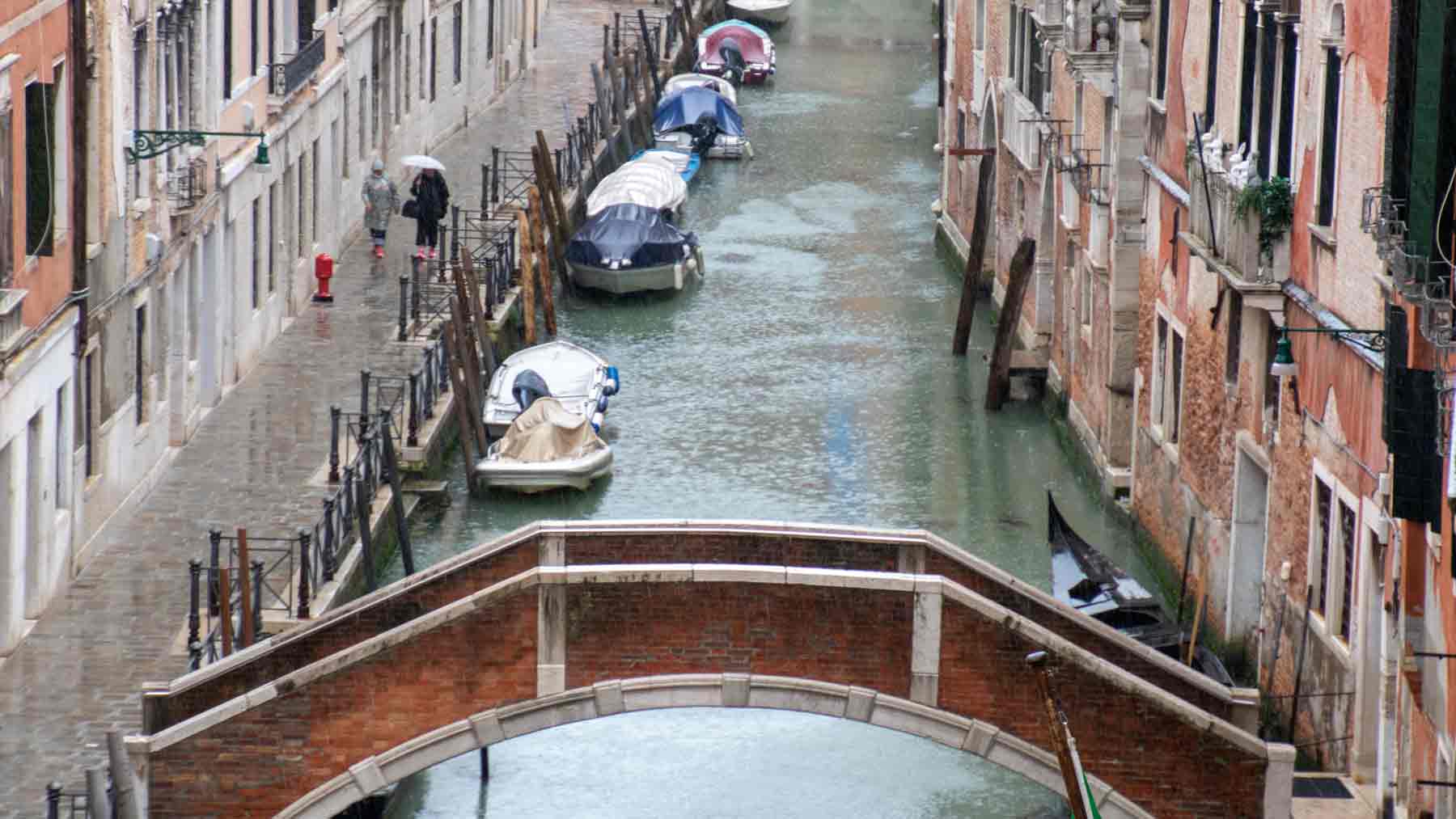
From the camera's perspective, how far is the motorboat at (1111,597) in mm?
Result: 21891

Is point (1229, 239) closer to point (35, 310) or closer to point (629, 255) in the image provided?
point (35, 310)

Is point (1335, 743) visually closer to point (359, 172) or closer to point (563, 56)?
point (359, 172)

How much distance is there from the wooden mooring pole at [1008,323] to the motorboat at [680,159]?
1210cm

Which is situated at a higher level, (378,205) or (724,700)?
(378,205)

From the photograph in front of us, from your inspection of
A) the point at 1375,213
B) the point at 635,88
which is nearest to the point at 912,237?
the point at 635,88

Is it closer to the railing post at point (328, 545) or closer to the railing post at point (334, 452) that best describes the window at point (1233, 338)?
the railing post at point (328, 545)

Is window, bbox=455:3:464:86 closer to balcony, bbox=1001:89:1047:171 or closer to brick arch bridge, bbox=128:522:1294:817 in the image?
balcony, bbox=1001:89:1047:171

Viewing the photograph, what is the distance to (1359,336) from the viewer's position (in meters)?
18.8

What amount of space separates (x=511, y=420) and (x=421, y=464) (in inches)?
91.3

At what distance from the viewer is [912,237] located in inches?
1636

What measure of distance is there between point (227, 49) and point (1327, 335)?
499 inches

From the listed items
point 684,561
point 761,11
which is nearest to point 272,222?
point 684,561

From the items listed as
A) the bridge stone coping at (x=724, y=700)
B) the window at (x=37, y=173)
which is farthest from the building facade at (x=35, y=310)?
the bridge stone coping at (x=724, y=700)

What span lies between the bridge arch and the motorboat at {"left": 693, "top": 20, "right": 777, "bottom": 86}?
120 feet
